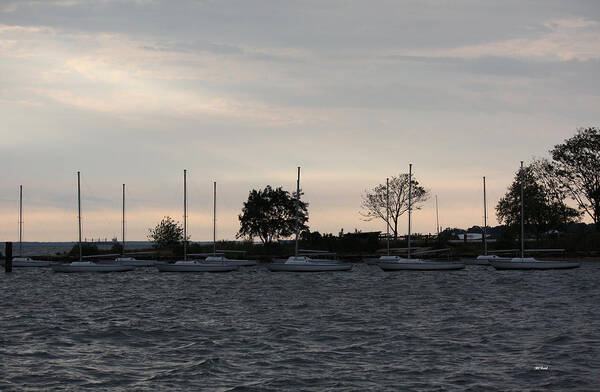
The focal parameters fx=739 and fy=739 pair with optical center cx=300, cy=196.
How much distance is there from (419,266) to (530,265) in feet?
40.8

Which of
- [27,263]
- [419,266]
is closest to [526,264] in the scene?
[419,266]

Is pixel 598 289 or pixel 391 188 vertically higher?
pixel 391 188

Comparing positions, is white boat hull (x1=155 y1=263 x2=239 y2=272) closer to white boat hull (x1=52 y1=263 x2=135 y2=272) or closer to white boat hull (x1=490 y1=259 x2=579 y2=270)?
white boat hull (x1=52 y1=263 x2=135 y2=272)

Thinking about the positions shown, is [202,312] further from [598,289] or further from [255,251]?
[255,251]

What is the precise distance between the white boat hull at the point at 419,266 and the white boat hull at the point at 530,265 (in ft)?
15.9

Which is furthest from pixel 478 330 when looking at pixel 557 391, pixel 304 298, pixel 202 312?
pixel 304 298

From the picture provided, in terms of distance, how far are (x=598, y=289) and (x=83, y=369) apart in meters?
45.7

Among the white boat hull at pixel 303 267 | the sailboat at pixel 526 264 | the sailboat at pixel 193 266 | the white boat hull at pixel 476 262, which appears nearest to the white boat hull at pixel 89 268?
the sailboat at pixel 193 266

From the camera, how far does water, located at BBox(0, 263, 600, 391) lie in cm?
2380

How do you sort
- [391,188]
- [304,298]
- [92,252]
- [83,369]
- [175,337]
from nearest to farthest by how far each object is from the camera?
[83,369] → [175,337] → [304,298] → [92,252] → [391,188]

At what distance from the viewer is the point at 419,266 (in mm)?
85500

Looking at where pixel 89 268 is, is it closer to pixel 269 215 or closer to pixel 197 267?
pixel 197 267

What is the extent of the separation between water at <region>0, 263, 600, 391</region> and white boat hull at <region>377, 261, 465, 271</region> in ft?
77.6

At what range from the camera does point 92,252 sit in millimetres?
115000
